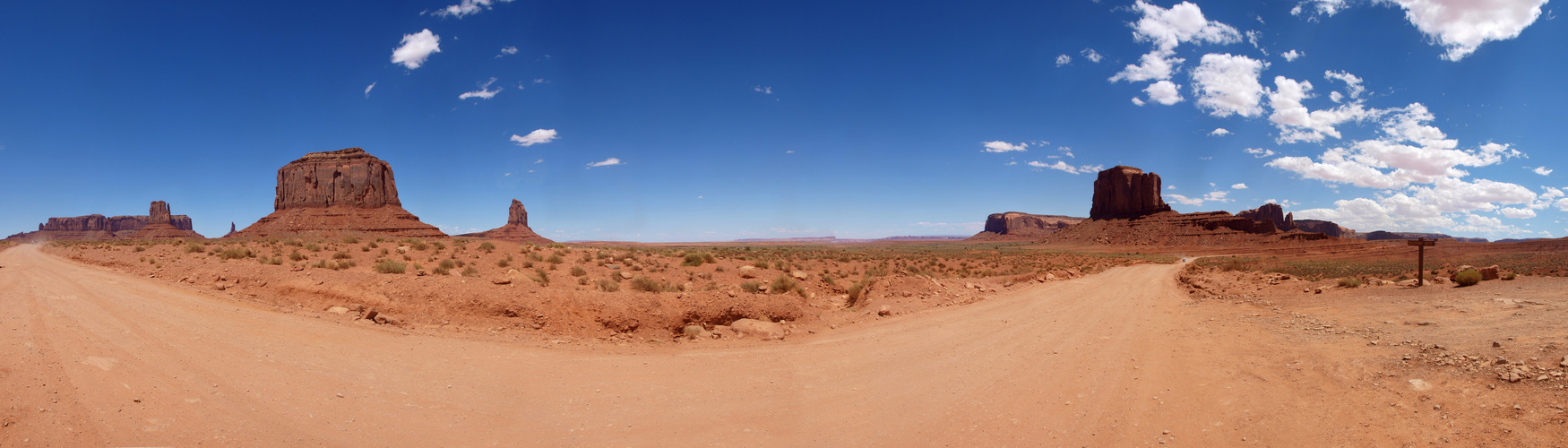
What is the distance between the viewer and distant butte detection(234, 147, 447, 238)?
247ft

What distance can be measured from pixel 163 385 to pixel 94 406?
71 centimetres

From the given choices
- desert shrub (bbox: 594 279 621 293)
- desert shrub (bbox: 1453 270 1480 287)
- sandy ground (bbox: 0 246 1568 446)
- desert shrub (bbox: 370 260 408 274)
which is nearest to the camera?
sandy ground (bbox: 0 246 1568 446)

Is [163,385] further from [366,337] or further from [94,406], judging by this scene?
[366,337]

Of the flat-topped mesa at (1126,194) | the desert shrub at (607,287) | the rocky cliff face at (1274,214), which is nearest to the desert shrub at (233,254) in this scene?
the desert shrub at (607,287)

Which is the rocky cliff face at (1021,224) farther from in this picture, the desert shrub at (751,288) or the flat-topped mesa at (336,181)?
the desert shrub at (751,288)

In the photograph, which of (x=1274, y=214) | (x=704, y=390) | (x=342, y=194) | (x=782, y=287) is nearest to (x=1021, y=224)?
(x=1274, y=214)

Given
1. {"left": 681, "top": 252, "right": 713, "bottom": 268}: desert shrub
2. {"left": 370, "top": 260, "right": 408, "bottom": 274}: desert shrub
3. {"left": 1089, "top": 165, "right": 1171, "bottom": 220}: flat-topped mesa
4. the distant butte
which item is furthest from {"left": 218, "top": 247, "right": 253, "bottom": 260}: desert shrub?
{"left": 1089, "top": 165, "right": 1171, "bottom": 220}: flat-topped mesa

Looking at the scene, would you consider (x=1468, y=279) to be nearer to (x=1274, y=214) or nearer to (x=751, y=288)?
(x=751, y=288)

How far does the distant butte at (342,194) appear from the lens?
75188 millimetres

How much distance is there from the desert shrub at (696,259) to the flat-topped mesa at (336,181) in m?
82.7

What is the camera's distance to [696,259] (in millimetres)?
21172

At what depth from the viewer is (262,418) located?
4.98 meters

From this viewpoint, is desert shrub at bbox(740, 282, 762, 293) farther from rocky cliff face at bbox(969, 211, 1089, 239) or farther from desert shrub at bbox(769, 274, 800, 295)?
rocky cliff face at bbox(969, 211, 1089, 239)

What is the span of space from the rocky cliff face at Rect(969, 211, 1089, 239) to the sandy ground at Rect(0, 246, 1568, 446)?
168289 mm
